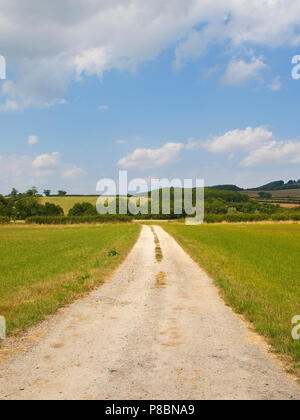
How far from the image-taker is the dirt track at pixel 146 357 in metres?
5.47

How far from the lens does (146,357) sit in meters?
6.88

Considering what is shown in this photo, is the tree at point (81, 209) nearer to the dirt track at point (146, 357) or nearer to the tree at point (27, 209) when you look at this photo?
the tree at point (27, 209)

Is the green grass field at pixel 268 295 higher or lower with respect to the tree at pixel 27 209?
lower

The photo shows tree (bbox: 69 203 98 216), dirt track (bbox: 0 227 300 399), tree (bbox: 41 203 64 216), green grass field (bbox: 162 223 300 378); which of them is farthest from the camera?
tree (bbox: 69 203 98 216)

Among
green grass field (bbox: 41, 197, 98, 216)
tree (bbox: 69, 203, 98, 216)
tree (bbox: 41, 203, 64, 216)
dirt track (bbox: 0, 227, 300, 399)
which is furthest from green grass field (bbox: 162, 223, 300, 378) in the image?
green grass field (bbox: 41, 197, 98, 216)

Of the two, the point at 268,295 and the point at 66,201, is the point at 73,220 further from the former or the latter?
the point at 268,295

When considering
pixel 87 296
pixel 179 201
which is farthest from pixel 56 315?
pixel 179 201

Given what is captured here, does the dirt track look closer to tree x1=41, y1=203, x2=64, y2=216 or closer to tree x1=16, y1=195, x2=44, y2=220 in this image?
tree x1=16, y1=195, x2=44, y2=220

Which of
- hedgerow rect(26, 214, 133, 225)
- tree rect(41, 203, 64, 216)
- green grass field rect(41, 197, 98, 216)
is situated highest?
green grass field rect(41, 197, 98, 216)

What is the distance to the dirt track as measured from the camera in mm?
5473

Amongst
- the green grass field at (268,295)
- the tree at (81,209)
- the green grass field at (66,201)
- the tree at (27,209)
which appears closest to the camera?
the green grass field at (268,295)

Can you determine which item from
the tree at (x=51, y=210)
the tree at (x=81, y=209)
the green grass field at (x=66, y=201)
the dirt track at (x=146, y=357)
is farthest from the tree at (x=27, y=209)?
the dirt track at (x=146, y=357)

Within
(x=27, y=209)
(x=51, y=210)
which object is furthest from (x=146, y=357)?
(x=51, y=210)
